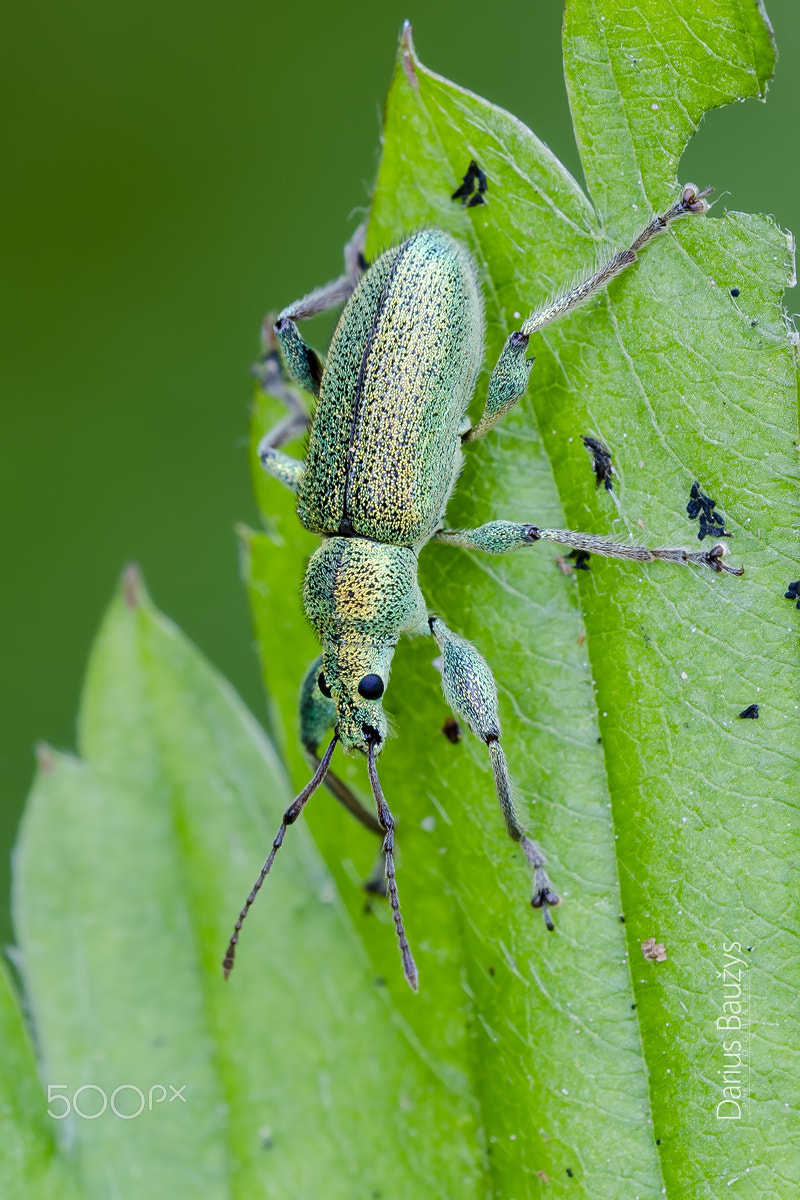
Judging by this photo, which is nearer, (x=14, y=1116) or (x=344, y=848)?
(x=14, y=1116)

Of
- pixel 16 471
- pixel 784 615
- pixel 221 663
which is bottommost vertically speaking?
pixel 221 663

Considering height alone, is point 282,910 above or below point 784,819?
below

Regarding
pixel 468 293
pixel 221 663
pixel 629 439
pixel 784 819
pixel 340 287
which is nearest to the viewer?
pixel 784 819

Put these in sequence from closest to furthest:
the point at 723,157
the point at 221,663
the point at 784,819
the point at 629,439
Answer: the point at 784,819 → the point at 629,439 → the point at 723,157 → the point at 221,663

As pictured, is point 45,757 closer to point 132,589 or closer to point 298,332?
point 132,589

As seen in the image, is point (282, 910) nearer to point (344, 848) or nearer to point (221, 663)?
point (344, 848)

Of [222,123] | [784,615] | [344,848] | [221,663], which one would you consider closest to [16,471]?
[221,663]
